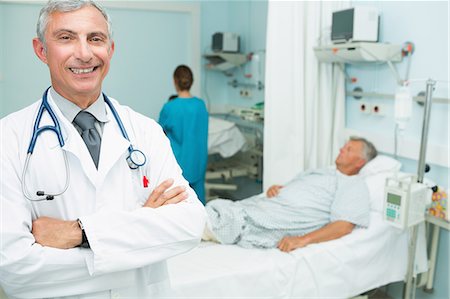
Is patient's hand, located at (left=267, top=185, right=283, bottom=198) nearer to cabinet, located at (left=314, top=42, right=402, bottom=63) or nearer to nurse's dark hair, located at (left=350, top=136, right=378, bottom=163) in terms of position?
nurse's dark hair, located at (left=350, top=136, right=378, bottom=163)

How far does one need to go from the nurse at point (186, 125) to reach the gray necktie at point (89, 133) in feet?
5.39

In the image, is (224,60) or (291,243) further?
(224,60)

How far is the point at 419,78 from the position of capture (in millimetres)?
2252

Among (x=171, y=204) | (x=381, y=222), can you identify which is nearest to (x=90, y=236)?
(x=171, y=204)

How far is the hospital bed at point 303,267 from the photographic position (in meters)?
1.71

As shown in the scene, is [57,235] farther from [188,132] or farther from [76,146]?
[188,132]

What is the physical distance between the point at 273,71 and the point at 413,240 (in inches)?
48.1

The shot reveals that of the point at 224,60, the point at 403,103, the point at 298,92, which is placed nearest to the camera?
the point at 403,103

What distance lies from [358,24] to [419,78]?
44 cm

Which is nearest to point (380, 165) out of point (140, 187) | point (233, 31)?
point (140, 187)

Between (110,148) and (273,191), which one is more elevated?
(110,148)

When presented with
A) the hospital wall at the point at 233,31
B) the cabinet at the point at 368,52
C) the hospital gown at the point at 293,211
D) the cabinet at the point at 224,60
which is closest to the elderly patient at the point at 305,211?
the hospital gown at the point at 293,211

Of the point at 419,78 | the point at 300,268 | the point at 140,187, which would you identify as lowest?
the point at 300,268

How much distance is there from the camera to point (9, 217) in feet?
3.18
